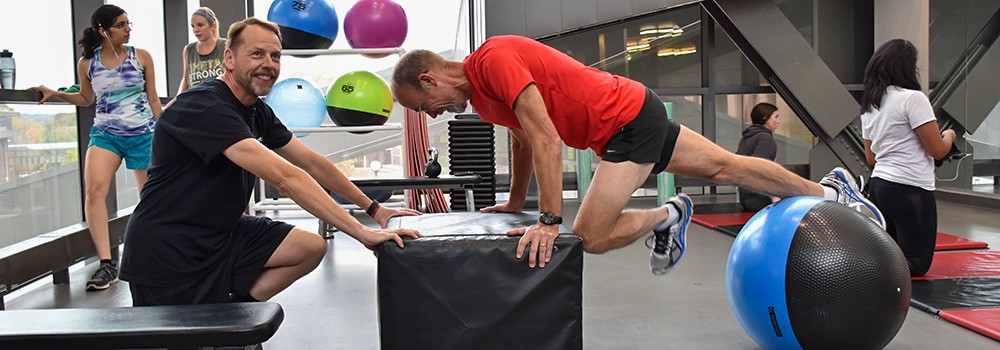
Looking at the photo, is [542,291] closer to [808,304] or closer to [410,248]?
[410,248]

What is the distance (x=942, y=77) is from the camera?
9117 millimetres

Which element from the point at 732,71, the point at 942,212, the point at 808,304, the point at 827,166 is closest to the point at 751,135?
the point at 827,166

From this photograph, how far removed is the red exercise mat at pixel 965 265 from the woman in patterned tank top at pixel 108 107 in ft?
14.0

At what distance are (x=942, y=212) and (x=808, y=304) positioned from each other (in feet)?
19.4

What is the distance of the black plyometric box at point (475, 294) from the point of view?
2.35 meters

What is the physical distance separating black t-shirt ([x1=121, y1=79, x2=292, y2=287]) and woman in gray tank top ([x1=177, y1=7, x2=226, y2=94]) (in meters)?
2.94

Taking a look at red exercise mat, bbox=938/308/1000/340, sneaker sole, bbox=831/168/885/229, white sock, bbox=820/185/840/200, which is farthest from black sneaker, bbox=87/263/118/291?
red exercise mat, bbox=938/308/1000/340

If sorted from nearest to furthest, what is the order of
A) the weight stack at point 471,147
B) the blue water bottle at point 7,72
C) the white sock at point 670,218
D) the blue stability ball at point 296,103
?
the white sock at point 670,218
the blue water bottle at point 7,72
the blue stability ball at point 296,103
the weight stack at point 471,147

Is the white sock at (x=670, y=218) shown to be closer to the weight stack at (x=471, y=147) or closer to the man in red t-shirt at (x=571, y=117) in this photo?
the man in red t-shirt at (x=571, y=117)

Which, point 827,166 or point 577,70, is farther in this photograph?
point 827,166

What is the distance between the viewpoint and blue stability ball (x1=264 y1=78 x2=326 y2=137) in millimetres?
6344

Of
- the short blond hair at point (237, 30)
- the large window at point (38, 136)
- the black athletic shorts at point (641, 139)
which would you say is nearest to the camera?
the short blond hair at point (237, 30)

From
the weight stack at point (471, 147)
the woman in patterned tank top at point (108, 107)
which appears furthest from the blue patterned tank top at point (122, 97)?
the weight stack at point (471, 147)

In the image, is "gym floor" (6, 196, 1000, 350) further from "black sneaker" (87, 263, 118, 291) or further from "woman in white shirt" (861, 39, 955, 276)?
"woman in white shirt" (861, 39, 955, 276)
